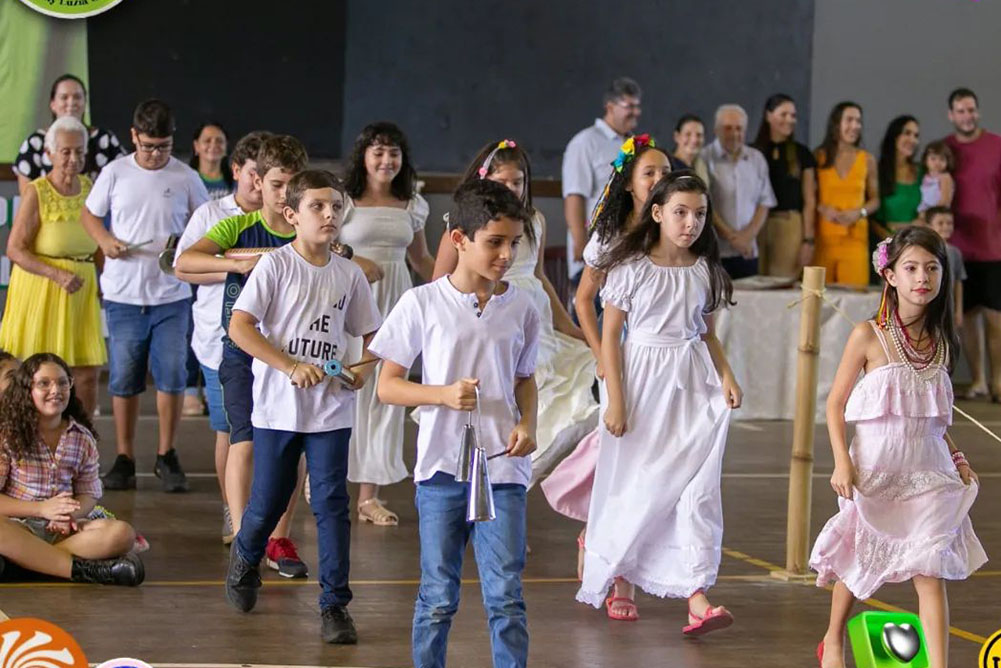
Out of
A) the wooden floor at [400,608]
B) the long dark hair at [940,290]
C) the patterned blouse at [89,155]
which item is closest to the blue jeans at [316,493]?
the wooden floor at [400,608]

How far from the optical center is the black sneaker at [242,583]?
564cm

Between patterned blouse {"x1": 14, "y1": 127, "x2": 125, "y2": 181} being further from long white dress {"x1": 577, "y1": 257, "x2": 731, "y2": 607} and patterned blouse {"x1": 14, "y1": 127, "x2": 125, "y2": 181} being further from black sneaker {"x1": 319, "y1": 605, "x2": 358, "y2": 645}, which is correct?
black sneaker {"x1": 319, "y1": 605, "x2": 358, "y2": 645}

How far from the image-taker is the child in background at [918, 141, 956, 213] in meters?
12.2

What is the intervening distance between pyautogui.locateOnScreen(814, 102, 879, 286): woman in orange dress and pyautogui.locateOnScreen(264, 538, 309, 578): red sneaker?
6217 mm

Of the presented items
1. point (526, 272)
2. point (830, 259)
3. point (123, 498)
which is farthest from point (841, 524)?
point (830, 259)

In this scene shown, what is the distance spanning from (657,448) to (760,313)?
563 cm

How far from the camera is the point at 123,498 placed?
7875 millimetres

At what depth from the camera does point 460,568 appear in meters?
4.55

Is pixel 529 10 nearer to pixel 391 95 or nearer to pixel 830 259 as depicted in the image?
pixel 391 95

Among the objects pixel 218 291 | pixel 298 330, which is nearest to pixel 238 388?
pixel 298 330

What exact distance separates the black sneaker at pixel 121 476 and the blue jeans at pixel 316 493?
104 inches

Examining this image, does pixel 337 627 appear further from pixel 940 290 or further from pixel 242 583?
pixel 940 290

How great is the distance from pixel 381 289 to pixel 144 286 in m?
1.35

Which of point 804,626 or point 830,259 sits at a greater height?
point 830,259
